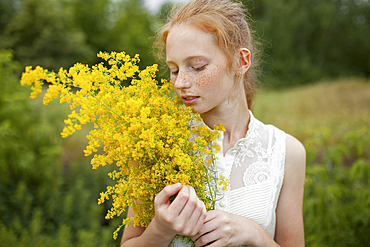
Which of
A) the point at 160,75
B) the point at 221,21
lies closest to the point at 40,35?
the point at 160,75

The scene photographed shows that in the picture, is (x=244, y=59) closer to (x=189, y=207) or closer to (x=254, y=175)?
(x=254, y=175)

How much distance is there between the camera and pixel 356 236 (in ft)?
7.80

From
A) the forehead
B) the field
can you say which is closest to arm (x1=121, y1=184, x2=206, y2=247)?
the forehead

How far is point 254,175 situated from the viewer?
1216 millimetres

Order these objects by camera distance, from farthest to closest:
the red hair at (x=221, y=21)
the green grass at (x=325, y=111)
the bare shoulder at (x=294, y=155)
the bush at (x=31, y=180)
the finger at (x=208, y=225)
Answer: the green grass at (x=325, y=111) < the bush at (x=31, y=180) < the bare shoulder at (x=294, y=155) < the red hair at (x=221, y=21) < the finger at (x=208, y=225)

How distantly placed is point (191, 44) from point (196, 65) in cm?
9

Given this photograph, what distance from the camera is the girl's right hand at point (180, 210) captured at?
844 millimetres

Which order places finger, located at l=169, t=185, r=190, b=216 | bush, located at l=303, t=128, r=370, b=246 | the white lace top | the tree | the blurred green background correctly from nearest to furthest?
finger, located at l=169, t=185, r=190, b=216
the white lace top
bush, located at l=303, t=128, r=370, b=246
the blurred green background
the tree

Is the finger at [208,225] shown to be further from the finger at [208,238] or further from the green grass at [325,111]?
the green grass at [325,111]

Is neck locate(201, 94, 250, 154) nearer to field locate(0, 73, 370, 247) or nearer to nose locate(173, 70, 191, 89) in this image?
nose locate(173, 70, 191, 89)

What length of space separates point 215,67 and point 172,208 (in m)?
0.58

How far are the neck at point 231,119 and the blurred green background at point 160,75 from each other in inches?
12.3

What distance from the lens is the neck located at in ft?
4.09

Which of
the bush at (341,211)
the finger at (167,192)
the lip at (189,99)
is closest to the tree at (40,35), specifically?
the bush at (341,211)
